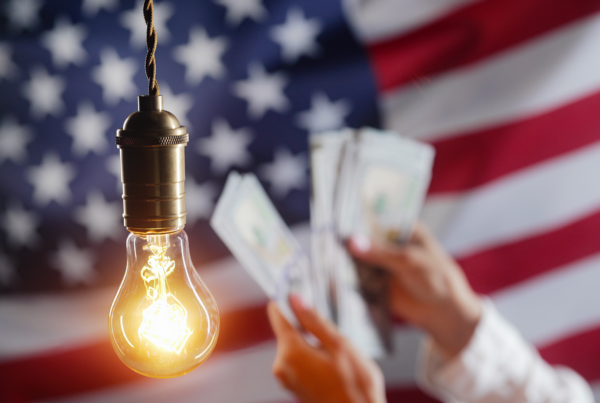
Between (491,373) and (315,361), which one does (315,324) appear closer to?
(315,361)

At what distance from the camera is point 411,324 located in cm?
111

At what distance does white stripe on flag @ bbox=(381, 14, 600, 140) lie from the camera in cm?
104

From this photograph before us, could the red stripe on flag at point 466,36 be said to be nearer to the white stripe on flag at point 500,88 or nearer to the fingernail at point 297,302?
the white stripe on flag at point 500,88

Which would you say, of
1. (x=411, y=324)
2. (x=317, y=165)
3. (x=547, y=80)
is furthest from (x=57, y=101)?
(x=547, y=80)

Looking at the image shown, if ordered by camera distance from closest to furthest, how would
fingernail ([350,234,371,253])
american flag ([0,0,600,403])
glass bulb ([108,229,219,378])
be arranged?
glass bulb ([108,229,219,378]) → american flag ([0,0,600,403]) → fingernail ([350,234,371,253])

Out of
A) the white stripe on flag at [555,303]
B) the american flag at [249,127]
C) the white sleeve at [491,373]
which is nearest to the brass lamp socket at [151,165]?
the american flag at [249,127]

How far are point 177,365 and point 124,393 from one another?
56 centimetres

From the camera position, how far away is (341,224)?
1.05 metres

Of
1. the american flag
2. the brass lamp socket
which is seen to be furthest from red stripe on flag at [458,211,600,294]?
the brass lamp socket

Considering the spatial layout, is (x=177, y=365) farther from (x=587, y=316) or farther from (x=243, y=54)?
(x=587, y=316)

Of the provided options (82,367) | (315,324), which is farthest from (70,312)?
(315,324)

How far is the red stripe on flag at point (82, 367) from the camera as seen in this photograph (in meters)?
1.02

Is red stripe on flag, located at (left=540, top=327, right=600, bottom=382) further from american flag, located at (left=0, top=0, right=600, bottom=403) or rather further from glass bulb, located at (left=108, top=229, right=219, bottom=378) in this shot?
glass bulb, located at (left=108, top=229, right=219, bottom=378)

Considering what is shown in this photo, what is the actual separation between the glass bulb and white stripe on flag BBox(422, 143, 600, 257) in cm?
67
